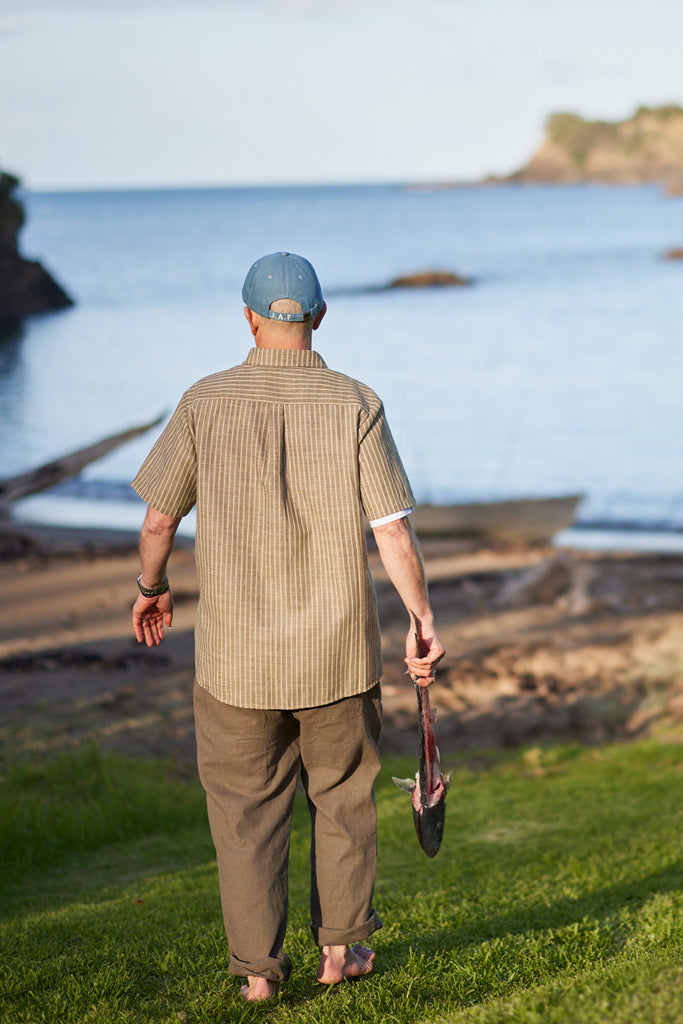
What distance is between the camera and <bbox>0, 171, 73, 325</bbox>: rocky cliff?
41153 mm

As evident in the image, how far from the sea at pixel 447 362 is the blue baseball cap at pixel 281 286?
43.3 feet

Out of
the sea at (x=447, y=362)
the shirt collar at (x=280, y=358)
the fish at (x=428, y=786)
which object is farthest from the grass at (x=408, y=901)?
the sea at (x=447, y=362)

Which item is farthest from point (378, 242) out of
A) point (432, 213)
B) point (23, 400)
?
point (23, 400)

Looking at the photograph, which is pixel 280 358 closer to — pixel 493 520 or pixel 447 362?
pixel 493 520

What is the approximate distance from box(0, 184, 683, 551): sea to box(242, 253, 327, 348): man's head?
1318 cm

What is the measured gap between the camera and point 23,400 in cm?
2952

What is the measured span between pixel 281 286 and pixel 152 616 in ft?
3.74

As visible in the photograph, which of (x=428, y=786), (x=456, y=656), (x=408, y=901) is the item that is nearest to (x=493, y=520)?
(x=456, y=656)

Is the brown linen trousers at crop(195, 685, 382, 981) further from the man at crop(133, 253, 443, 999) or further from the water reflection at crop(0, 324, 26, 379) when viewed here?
the water reflection at crop(0, 324, 26, 379)

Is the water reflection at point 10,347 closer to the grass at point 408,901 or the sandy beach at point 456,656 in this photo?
the sandy beach at point 456,656

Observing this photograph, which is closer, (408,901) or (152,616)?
(152,616)

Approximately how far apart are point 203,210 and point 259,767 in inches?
6542

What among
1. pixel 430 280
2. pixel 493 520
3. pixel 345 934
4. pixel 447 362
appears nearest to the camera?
pixel 345 934

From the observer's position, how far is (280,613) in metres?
2.87
